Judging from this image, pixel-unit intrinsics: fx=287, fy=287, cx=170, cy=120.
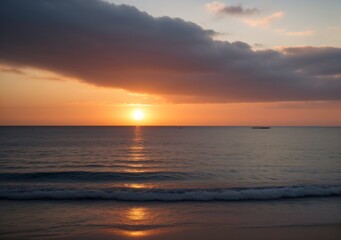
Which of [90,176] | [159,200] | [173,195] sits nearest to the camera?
[159,200]

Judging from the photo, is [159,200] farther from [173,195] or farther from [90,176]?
[90,176]

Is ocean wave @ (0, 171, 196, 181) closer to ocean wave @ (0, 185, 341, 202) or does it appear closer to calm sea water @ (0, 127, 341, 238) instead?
calm sea water @ (0, 127, 341, 238)

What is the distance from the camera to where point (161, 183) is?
2123cm

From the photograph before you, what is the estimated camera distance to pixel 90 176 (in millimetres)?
23562

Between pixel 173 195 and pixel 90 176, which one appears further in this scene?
pixel 90 176

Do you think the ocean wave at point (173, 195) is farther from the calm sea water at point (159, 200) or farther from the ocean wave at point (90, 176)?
the ocean wave at point (90, 176)

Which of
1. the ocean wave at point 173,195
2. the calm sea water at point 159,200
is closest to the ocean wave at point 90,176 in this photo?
the calm sea water at point 159,200

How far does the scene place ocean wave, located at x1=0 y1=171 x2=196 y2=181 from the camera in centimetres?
2261

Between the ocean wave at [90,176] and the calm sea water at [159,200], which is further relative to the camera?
the ocean wave at [90,176]

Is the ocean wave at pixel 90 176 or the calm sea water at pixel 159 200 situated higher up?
the calm sea water at pixel 159 200

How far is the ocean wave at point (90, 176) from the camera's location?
2261cm

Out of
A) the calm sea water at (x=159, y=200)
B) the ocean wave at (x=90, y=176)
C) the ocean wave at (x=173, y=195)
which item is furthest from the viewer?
the ocean wave at (x=90, y=176)

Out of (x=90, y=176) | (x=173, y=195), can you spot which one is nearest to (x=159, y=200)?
(x=173, y=195)

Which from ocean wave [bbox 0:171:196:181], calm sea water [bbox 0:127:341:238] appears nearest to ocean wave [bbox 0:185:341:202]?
calm sea water [bbox 0:127:341:238]
